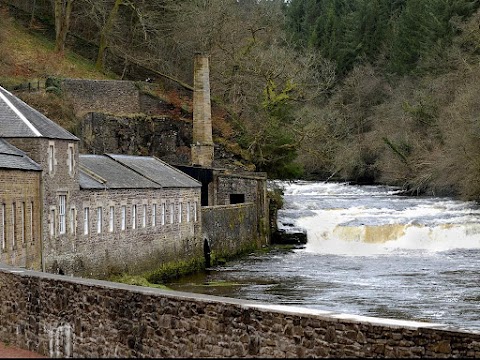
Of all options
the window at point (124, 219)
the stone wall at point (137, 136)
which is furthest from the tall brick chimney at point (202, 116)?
the window at point (124, 219)

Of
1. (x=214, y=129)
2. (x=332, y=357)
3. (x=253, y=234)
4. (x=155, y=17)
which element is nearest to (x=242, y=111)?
(x=214, y=129)

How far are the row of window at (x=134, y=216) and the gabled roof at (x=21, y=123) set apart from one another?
6.53 feet

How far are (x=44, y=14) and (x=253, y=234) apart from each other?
27121 mm

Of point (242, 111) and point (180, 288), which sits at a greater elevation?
point (242, 111)

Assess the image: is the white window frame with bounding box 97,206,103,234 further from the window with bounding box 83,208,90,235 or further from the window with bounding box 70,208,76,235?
the window with bounding box 70,208,76,235

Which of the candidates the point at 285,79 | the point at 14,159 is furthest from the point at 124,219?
the point at 285,79

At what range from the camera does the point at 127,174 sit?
123ft

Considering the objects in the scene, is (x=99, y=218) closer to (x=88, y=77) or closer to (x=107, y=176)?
(x=107, y=176)

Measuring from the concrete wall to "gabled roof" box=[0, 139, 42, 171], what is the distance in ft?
31.4

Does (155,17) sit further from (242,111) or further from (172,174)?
(172,174)

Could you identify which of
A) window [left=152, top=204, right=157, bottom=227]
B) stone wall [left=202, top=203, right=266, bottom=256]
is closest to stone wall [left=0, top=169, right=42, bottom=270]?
window [left=152, top=204, right=157, bottom=227]

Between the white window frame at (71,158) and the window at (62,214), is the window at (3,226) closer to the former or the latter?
the window at (62,214)

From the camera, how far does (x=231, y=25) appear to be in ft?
206

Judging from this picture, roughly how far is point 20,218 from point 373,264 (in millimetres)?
17956
